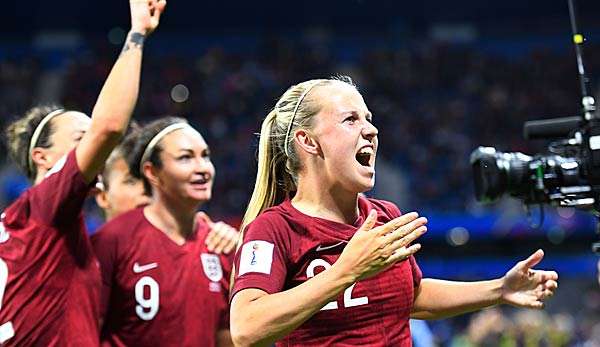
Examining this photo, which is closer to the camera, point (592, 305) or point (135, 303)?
point (135, 303)

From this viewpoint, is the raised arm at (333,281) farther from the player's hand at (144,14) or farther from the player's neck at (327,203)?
the player's hand at (144,14)

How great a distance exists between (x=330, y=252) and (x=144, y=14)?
3.51 feet

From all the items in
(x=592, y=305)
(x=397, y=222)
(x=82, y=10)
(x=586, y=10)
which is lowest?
(x=592, y=305)

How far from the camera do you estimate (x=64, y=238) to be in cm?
358

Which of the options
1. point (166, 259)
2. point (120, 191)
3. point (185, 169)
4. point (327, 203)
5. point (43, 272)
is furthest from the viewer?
point (120, 191)

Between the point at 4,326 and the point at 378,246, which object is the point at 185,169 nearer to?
the point at 4,326

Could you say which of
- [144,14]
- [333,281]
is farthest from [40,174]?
[333,281]

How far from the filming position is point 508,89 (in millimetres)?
21250

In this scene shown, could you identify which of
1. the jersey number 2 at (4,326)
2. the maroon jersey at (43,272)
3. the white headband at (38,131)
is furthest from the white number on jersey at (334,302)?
the white headband at (38,131)

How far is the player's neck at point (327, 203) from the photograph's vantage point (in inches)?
126

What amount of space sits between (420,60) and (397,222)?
19.6 meters

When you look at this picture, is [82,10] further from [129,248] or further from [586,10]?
[129,248]

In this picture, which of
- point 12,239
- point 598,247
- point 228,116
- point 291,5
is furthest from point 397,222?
point 291,5

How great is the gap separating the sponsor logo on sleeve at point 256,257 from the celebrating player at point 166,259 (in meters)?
1.27
